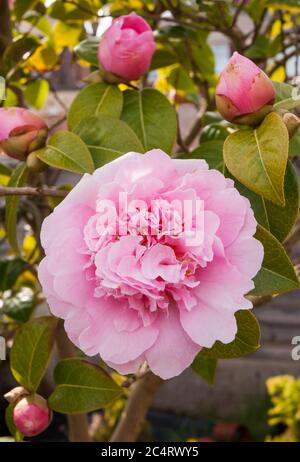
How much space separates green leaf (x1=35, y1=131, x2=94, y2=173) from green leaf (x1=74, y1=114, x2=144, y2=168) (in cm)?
3

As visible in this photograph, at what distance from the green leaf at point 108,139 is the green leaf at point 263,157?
128 millimetres

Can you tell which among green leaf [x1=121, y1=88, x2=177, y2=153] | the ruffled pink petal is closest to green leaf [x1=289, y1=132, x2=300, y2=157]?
green leaf [x1=121, y1=88, x2=177, y2=153]

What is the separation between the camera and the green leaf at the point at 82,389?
0.89m

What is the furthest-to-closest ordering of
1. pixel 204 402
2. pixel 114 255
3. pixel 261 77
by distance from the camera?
pixel 204 402, pixel 261 77, pixel 114 255

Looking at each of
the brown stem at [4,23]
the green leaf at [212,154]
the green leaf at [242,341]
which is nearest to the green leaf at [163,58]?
the brown stem at [4,23]

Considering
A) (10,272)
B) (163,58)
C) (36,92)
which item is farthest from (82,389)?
(36,92)

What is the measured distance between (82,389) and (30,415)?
0.09 m

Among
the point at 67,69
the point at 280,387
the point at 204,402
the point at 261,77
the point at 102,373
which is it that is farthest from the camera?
the point at 67,69

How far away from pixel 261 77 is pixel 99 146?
0.68 feet

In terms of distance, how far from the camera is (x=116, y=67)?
868 millimetres

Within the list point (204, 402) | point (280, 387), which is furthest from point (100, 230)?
point (204, 402)

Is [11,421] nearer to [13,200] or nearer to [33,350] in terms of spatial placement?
[33,350]

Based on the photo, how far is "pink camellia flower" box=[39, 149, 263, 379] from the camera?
0.57 metres
